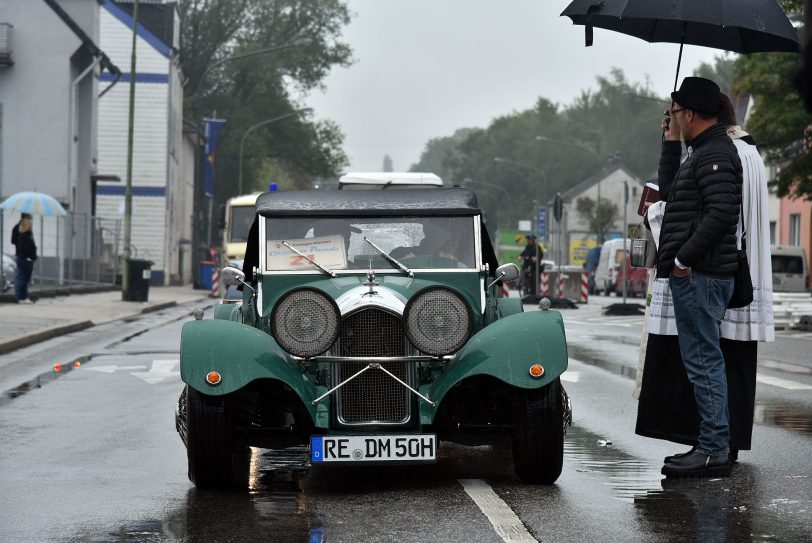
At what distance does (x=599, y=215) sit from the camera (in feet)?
283

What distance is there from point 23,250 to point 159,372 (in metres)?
15.1

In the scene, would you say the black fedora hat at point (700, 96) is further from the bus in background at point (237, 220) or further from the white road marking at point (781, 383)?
the bus in background at point (237, 220)

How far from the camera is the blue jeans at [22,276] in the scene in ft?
96.1

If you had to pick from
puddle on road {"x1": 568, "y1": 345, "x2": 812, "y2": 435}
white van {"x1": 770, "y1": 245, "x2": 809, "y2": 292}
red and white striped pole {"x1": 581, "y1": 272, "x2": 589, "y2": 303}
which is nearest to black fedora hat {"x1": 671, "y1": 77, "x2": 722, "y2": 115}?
puddle on road {"x1": 568, "y1": 345, "x2": 812, "y2": 435}

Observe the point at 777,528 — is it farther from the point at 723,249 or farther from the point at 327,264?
the point at 327,264

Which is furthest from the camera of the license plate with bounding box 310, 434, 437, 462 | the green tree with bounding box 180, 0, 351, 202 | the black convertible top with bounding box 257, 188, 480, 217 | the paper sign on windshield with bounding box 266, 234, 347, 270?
the green tree with bounding box 180, 0, 351, 202

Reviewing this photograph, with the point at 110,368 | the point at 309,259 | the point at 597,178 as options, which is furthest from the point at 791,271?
the point at 597,178

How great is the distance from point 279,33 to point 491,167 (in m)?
59.9

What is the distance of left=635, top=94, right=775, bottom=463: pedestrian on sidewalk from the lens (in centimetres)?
774

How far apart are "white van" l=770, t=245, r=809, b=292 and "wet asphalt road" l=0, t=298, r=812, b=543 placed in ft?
109

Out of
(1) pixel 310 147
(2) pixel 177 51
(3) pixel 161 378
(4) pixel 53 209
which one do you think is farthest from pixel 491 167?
(3) pixel 161 378

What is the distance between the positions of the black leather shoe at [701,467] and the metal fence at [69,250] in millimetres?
25100

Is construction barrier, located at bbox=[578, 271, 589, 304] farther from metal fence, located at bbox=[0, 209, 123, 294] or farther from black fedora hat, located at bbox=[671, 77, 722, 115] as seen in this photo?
black fedora hat, located at bbox=[671, 77, 722, 115]

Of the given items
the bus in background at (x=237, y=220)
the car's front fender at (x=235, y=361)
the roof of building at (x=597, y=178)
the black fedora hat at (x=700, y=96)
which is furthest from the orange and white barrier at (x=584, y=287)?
the roof of building at (x=597, y=178)
